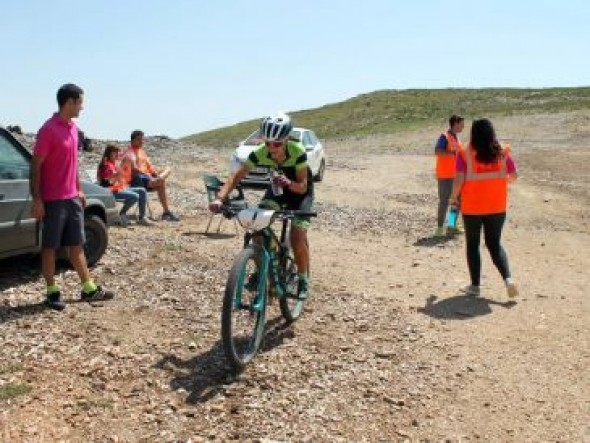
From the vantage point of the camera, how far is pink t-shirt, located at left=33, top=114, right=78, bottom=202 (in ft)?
20.6

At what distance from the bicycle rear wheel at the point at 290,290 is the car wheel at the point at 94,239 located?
2.72 m

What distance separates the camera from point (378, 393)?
5.27 m

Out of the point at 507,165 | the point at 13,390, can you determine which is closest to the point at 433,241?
the point at 507,165

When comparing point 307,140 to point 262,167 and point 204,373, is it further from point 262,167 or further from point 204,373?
point 204,373

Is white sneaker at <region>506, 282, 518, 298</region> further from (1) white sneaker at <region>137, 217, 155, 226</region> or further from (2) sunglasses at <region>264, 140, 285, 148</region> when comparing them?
(1) white sneaker at <region>137, 217, 155, 226</region>

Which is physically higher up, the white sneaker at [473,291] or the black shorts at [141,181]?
the black shorts at [141,181]

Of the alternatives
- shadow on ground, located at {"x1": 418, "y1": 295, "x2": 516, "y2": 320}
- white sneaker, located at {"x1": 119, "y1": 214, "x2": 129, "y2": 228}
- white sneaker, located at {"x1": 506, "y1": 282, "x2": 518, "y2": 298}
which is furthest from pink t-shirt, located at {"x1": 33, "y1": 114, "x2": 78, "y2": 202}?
white sneaker, located at {"x1": 119, "y1": 214, "x2": 129, "y2": 228}

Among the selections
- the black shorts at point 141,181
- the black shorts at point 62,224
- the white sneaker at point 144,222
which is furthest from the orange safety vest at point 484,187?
the black shorts at point 141,181

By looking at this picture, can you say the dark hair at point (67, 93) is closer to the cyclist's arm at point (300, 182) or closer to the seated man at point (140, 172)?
the cyclist's arm at point (300, 182)

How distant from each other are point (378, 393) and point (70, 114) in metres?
3.77

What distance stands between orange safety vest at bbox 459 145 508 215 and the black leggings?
0.09m

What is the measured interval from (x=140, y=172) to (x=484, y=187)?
6.73 m

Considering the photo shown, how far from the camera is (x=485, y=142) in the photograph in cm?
779

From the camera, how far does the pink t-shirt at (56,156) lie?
20.6ft
